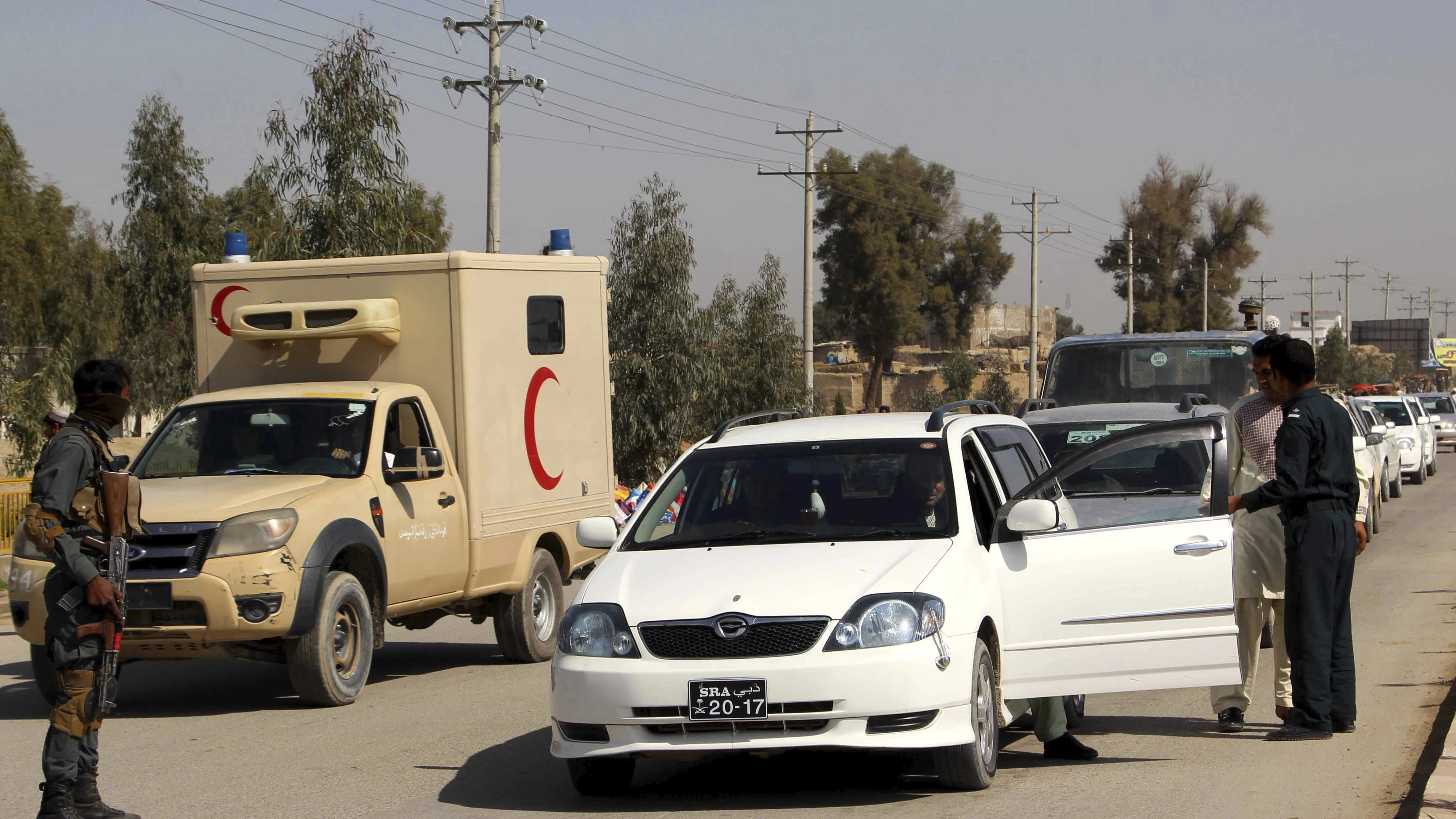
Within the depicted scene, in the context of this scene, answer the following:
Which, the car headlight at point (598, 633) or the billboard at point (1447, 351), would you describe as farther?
the billboard at point (1447, 351)

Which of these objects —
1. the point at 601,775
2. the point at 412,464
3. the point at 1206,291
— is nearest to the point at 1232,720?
the point at 601,775

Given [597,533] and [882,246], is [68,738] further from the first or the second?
[882,246]

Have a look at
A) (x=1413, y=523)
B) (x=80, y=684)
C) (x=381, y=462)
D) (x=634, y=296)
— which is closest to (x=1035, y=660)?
(x=80, y=684)

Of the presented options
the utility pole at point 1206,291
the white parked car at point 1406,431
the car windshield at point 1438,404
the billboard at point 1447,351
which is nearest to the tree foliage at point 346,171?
the white parked car at point 1406,431

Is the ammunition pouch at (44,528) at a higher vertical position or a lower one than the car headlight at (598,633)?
higher

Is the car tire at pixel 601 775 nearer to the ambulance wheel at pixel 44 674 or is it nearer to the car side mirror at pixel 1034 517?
the car side mirror at pixel 1034 517

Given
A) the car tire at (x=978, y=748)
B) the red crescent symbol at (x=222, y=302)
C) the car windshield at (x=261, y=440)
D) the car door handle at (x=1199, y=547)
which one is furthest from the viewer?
the red crescent symbol at (x=222, y=302)

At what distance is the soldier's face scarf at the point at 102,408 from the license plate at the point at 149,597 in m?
2.85

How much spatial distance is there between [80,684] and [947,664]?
3426 millimetres

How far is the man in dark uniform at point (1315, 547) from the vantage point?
25.5 feet

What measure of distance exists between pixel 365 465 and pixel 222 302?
2278 mm

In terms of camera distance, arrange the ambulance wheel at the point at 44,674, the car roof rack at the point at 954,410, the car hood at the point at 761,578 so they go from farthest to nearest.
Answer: the ambulance wheel at the point at 44,674 < the car roof rack at the point at 954,410 < the car hood at the point at 761,578

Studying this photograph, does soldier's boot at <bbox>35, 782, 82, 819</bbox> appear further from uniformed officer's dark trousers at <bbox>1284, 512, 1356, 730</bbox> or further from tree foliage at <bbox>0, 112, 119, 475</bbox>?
tree foliage at <bbox>0, 112, 119, 475</bbox>

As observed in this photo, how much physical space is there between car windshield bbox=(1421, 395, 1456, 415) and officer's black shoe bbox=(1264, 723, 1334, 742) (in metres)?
41.5
